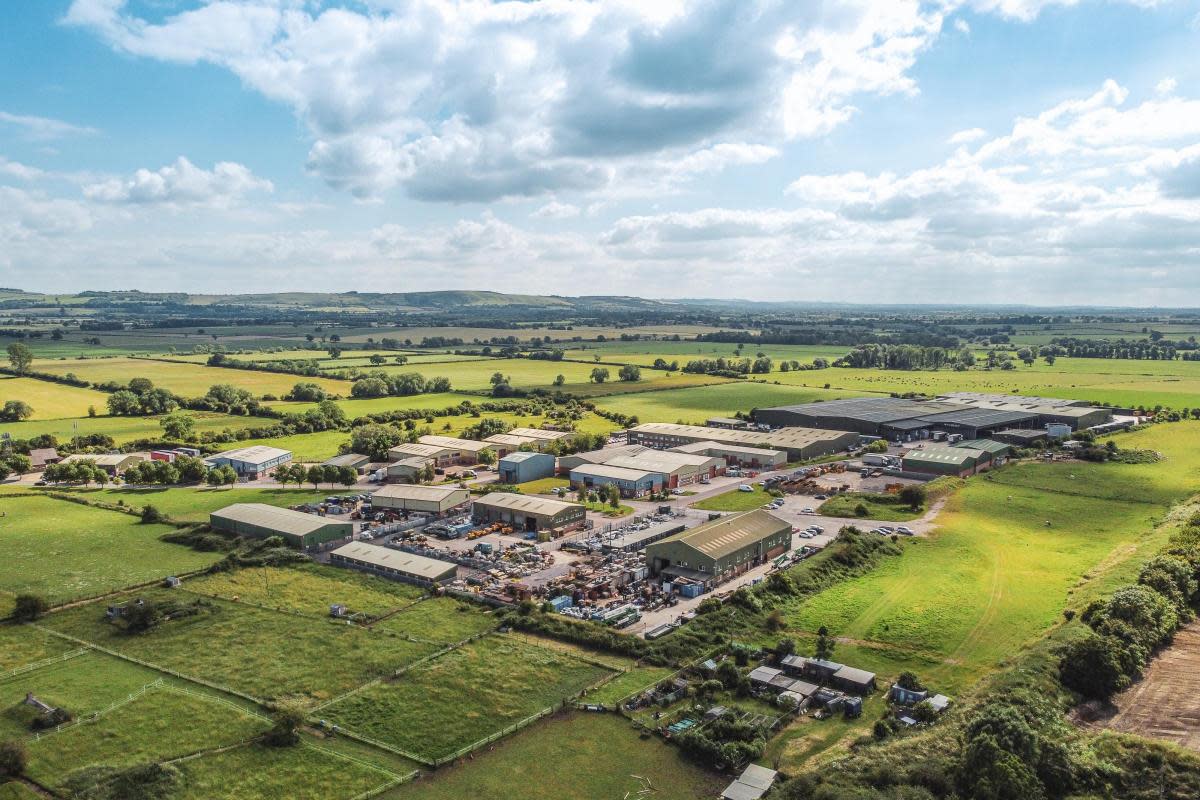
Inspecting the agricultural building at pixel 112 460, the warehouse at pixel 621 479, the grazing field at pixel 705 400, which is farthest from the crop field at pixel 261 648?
the grazing field at pixel 705 400

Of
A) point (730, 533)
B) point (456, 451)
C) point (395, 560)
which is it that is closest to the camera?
point (395, 560)

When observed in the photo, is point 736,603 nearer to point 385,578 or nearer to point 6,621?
point 385,578

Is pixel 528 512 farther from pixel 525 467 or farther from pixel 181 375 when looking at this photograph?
pixel 181 375

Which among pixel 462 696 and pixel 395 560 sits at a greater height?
pixel 395 560

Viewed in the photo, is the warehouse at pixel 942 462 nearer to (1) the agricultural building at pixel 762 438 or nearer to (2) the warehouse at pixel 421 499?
(1) the agricultural building at pixel 762 438

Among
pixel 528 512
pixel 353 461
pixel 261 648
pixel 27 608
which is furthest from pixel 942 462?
pixel 27 608

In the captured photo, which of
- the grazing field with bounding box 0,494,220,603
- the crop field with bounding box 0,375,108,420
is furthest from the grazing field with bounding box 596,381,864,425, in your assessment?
the crop field with bounding box 0,375,108,420

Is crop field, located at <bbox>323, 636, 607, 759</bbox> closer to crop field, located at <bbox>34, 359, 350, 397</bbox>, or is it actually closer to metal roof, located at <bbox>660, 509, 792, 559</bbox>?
metal roof, located at <bbox>660, 509, 792, 559</bbox>
